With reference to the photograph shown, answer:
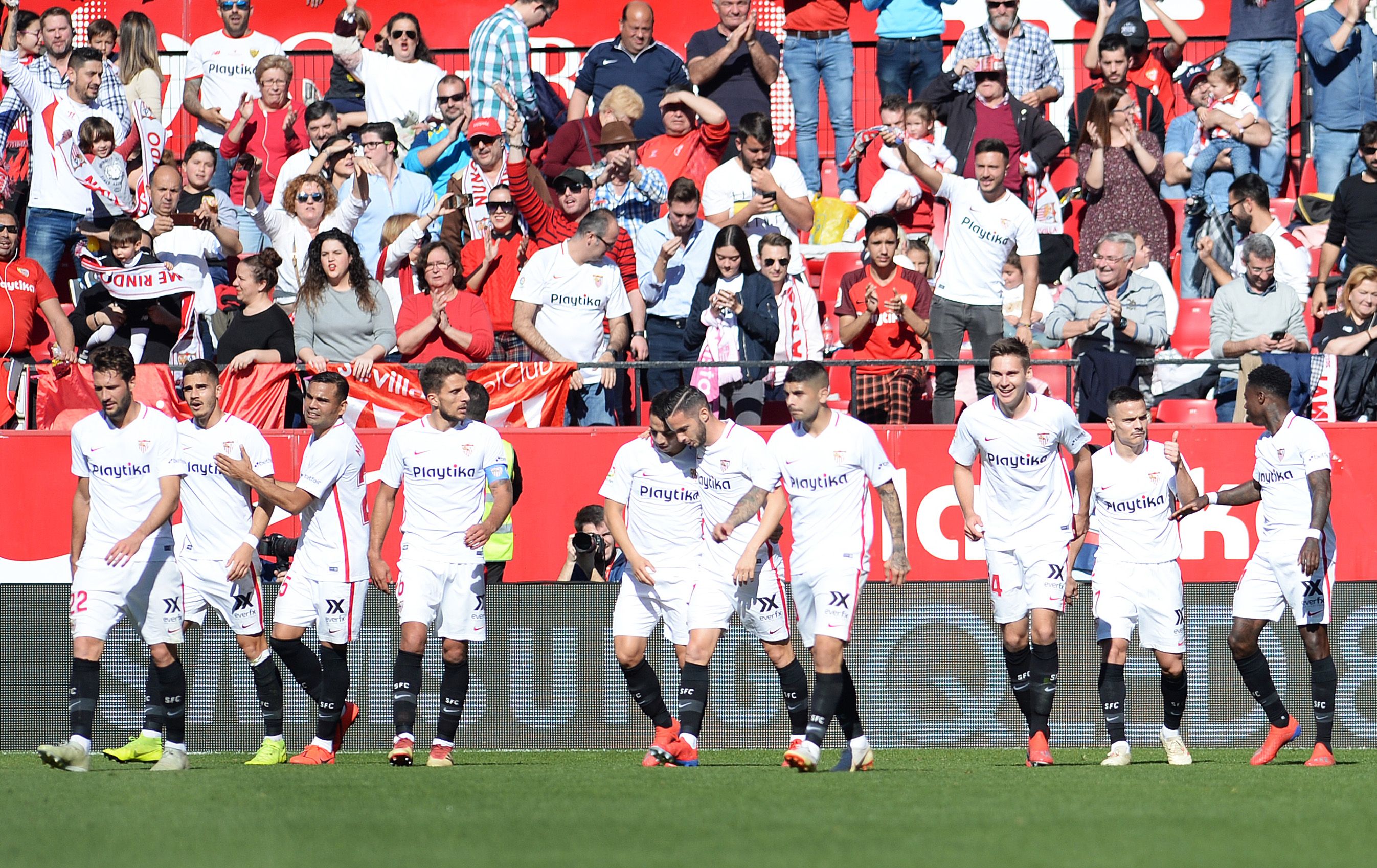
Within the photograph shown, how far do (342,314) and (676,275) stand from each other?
9.04 ft

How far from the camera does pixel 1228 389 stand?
14102 millimetres

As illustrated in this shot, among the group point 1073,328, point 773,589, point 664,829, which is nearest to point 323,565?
point 773,589

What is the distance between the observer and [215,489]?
10.6 metres

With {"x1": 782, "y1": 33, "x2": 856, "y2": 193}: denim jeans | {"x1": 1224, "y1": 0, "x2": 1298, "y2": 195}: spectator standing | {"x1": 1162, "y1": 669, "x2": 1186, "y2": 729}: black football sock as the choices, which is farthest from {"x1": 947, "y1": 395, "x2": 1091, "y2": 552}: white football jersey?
{"x1": 1224, "y1": 0, "x2": 1298, "y2": 195}: spectator standing

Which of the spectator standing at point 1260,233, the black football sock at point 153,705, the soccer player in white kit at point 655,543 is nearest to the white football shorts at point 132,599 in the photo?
the black football sock at point 153,705

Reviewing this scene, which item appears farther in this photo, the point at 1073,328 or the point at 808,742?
the point at 1073,328

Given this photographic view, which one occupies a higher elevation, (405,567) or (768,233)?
(768,233)

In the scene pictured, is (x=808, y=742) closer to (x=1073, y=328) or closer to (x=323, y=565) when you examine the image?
(x=323, y=565)

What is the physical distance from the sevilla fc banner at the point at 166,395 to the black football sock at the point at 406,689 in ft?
11.7

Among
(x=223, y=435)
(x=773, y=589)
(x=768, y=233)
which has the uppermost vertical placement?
(x=768, y=233)

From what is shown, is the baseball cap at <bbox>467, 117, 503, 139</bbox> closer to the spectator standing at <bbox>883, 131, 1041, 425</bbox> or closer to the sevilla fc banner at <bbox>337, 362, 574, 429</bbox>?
the sevilla fc banner at <bbox>337, 362, 574, 429</bbox>

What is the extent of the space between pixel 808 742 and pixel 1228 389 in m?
6.18

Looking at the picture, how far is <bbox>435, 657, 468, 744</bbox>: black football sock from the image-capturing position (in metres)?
10.4

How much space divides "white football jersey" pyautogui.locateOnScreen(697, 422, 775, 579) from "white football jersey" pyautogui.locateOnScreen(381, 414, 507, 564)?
1240mm
